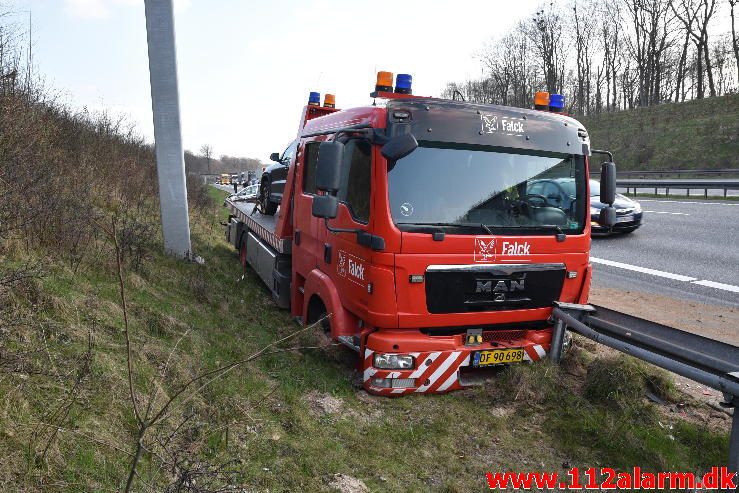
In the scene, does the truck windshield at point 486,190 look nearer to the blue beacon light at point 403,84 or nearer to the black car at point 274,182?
the blue beacon light at point 403,84

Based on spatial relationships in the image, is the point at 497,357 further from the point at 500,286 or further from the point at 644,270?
the point at 644,270

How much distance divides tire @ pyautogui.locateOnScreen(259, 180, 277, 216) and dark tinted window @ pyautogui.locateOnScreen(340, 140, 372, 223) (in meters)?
4.21

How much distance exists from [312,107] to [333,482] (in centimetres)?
567

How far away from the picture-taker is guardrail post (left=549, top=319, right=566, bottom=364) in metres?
4.71

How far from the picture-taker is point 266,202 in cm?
912

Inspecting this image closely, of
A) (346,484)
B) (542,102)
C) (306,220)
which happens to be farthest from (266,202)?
(346,484)

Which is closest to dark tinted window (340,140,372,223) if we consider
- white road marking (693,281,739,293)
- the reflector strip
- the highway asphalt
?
the reflector strip

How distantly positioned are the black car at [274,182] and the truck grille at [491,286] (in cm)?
441

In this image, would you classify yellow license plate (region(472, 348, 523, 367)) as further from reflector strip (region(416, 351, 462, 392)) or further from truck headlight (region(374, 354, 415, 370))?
truck headlight (region(374, 354, 415, 370))

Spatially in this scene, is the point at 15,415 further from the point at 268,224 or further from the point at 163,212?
the point at 163,212

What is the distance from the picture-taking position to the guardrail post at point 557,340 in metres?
4.71

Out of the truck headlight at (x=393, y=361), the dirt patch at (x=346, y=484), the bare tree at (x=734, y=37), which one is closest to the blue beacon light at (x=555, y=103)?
the truck headlight at (x=393, y=361)

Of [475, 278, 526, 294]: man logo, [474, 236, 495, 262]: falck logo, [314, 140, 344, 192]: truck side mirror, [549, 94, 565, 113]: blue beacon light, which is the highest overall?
[549, 94, 565, 113]: blue beacon light

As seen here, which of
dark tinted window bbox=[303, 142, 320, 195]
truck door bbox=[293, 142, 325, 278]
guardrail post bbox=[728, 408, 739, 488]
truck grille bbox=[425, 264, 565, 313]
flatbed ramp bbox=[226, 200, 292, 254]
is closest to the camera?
guardrail post bbox=[728, 408, 739, 488]
